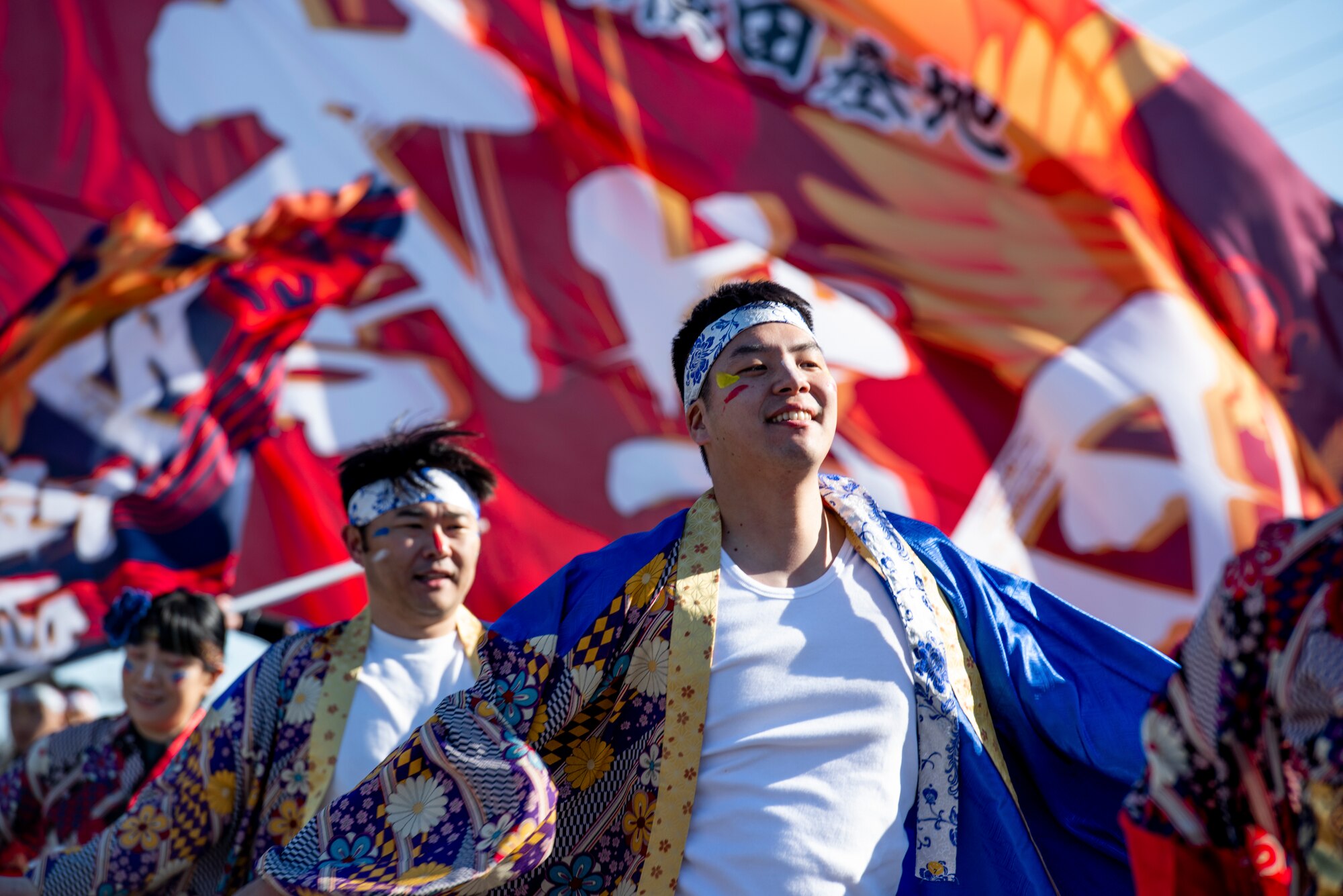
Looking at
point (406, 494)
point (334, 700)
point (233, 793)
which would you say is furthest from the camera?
point (406, 494)

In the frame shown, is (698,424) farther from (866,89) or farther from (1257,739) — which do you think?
(866,89)

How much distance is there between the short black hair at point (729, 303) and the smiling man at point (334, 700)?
84 centimetres

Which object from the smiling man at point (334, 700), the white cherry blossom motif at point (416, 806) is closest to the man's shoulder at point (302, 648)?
the smiling man at point (334, 700)

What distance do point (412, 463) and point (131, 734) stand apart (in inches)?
53.0

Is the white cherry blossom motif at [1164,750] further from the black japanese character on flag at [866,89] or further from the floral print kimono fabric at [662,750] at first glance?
the black japanese character on flag at [866,89]

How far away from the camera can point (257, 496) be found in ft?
16.4

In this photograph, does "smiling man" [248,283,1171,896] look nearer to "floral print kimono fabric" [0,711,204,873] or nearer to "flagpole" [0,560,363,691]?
"floral print kimono fabric" [0,711,204,873]

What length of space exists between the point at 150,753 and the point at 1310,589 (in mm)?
3272

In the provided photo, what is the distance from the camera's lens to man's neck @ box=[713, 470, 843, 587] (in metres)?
2.36

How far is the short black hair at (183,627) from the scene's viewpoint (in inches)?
148

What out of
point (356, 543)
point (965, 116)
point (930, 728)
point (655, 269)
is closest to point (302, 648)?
point (356, 543)

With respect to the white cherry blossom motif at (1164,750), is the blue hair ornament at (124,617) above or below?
below

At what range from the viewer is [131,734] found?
12.6 feet

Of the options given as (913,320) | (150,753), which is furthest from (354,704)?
(913,320)
